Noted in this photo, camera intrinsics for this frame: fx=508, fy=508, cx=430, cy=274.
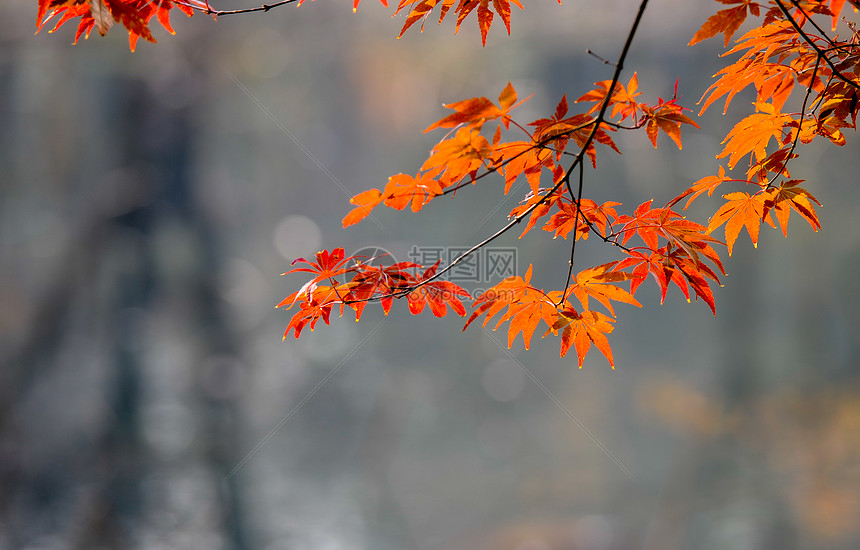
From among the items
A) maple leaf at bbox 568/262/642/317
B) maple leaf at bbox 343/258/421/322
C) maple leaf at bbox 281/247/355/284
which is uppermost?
maple leaf at bbox 281/247/355/284

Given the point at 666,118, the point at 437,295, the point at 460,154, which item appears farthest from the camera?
the point at 437,295

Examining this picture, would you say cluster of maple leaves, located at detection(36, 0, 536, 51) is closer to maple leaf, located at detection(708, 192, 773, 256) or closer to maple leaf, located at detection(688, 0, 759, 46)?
maple leaf, located at detection(688, 0, 759, 46)

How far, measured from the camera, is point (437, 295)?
2.51ft

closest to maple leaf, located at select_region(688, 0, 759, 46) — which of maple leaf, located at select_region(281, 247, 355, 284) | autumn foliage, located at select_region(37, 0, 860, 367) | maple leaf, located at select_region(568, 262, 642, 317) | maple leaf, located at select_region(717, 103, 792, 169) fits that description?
autumn foliage, located at select_region(37, 0, 860, 367)

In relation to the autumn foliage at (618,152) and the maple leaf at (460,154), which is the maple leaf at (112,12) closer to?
the autumn foliage at (618,152)

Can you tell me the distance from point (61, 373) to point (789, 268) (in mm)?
3869

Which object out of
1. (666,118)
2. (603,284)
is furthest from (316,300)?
(666,118)

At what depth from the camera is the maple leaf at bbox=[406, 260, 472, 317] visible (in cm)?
75

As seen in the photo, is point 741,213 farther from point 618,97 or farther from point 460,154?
point 460,154

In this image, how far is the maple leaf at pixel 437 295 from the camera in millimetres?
745

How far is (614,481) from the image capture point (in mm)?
2701

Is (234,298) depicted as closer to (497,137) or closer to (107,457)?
(107,457)

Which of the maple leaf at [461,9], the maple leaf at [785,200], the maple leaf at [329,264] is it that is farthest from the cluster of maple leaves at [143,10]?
the maple leaf at [785,200]

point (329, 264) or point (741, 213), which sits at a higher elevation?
point (329, 264)
